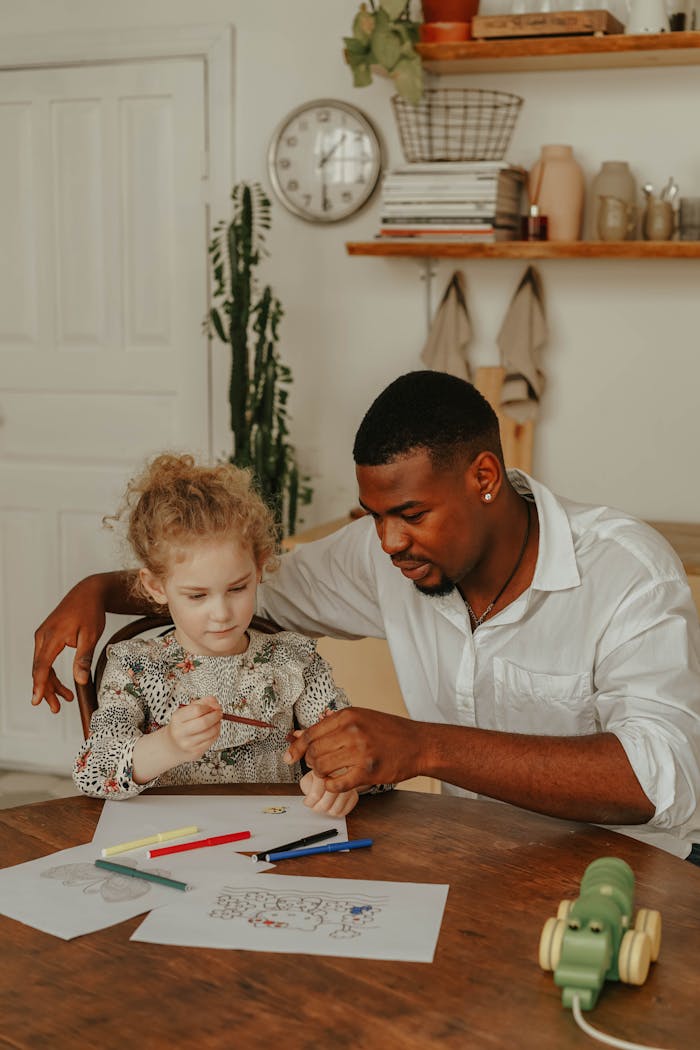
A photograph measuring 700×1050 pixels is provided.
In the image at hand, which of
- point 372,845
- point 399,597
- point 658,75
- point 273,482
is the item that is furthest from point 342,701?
point 658,75

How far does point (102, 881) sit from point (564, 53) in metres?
2.37

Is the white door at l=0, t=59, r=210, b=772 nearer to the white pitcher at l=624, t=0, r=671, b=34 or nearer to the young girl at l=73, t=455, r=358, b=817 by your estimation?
the white pitcher at l=624, t=0, r=671, b=34

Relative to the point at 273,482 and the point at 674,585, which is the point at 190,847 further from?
the point at 273,482

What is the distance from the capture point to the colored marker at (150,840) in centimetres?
141

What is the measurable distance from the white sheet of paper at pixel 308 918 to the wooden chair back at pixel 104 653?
1.74 ft

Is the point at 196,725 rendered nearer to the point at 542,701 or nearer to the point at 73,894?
the point at 73,894

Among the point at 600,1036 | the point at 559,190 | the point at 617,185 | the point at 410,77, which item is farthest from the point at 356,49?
the point at 600,1036

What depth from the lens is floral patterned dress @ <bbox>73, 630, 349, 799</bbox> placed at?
1.74 metres

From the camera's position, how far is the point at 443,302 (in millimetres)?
3404

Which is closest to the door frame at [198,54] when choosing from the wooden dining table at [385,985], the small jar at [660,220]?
the small jar at [660,220]

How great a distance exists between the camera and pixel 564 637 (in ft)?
5.89

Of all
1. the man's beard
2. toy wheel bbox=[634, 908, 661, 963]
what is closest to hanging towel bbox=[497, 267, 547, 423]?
the man's beard

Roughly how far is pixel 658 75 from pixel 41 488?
7.13 feet

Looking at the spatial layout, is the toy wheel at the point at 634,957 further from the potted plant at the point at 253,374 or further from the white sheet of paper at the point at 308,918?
the potted plant at the point at 253,374
